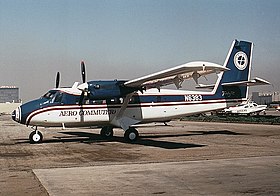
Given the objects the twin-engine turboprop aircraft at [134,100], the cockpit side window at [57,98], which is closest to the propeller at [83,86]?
the twin-engine turboprop aircraft at [134,100]

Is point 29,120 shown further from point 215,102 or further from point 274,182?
point 274,182

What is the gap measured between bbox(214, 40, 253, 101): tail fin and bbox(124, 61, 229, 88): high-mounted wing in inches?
238

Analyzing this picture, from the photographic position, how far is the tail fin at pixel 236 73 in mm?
27141

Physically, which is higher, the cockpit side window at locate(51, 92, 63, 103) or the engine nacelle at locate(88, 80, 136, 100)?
the engine nacelle at locate(88, 80, 136, 100)

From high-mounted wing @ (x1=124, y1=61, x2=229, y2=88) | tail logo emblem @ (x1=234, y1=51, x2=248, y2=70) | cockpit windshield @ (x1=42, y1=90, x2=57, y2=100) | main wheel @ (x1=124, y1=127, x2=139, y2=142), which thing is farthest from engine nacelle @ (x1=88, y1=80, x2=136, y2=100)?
tail logo emblem @ (x1=234, y1=51, x2=248, y2=70)

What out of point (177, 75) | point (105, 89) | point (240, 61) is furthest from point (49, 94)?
point (240, 61)

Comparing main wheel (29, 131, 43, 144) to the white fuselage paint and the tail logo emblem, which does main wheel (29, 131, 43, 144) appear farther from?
the tail logo emblem

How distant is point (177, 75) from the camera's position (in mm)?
20391

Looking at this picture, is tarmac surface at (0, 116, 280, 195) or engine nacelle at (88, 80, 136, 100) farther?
engine nacelle at (88, 80, 136, 100)

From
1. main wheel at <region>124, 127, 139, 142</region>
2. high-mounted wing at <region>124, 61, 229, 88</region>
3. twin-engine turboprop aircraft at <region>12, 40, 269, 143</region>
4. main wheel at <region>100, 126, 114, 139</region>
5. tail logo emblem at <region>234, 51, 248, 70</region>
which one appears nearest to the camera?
high-mounted wing at <region>124, 61, 229, 88</region>

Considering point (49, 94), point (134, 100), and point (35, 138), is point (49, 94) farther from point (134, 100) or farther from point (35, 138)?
point (134, 100)

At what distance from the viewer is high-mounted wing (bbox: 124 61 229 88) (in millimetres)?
17320

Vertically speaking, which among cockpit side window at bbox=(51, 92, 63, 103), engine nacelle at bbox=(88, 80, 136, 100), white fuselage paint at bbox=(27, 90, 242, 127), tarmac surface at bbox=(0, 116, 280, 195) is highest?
engine nacelle at bbox=(88, 80, 136, 100)

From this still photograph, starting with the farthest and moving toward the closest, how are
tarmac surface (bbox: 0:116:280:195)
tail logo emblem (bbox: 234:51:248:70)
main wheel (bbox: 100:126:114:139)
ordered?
tail logo emblem (bbox: 234:51:248:70), main wheel (bbox: 100:126:114:139), tarmac surface (bbox: 0:116:280:195)
